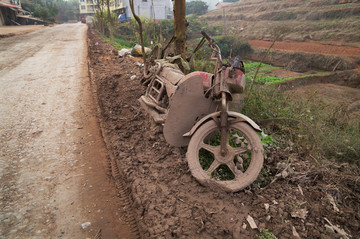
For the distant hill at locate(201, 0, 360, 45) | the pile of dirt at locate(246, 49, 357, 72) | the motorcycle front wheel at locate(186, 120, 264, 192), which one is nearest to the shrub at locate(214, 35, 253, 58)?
the pile of dirt at locate(246, 49, 357, 72)

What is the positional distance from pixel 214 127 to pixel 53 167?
2.24 metres

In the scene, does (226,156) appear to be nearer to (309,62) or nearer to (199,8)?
(309,62)

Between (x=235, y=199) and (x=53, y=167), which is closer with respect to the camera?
(x=235, y=199)

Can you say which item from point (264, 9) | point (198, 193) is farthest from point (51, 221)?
point (264, 9)

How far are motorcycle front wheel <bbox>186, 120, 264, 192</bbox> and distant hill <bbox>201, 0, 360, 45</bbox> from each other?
71.0ft

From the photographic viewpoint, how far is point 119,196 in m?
2.52

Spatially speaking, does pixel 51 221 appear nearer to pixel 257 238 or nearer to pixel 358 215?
pixel 257 238

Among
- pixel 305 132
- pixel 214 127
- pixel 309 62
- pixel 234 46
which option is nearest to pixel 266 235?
pixel 214 127

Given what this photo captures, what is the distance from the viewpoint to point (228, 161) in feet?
8.02

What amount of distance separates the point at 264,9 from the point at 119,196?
4523 cm

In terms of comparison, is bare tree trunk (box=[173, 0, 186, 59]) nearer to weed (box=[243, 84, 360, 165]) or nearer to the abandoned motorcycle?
the abandoned motorcycle

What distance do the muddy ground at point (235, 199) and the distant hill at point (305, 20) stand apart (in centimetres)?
2140

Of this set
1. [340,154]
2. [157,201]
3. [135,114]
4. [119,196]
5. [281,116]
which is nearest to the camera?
[157,201]

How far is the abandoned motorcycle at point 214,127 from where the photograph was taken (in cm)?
236
